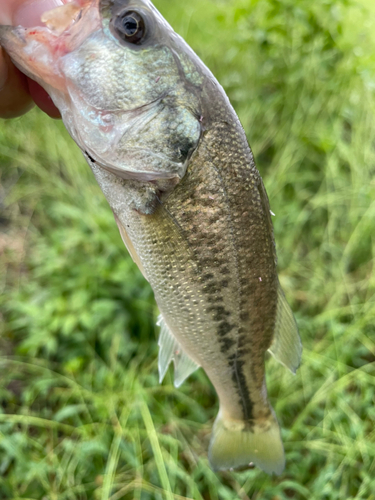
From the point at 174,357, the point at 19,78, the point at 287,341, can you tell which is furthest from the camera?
the point at 174,357

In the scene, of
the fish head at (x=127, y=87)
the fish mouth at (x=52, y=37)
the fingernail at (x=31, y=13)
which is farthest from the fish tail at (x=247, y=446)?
the fingernail at (x=31, y=13)

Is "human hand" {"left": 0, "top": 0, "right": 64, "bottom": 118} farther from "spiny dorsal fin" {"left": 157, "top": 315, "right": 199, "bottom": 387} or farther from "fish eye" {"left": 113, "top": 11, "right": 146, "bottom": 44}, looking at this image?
"spiny dorsal fin" {"left": 157, "top": 315, "right": 199, "bottom": 387}

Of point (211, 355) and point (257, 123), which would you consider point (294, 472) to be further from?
point (257, 123)

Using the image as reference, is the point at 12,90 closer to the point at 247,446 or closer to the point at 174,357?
the point at 174,357

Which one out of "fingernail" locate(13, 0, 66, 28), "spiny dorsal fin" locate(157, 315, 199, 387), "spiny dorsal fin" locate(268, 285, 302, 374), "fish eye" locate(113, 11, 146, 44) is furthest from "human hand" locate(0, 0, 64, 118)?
"spiny dorsal fin" locate(268, 285, 302, 374)

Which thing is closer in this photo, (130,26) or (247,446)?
(130,26)

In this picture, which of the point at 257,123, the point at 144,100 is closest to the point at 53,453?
the point at 144,100

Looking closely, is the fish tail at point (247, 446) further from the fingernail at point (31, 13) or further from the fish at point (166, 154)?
the fingernail at point (31, 13)

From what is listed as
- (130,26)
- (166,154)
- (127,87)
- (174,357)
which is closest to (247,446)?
(174,357)
